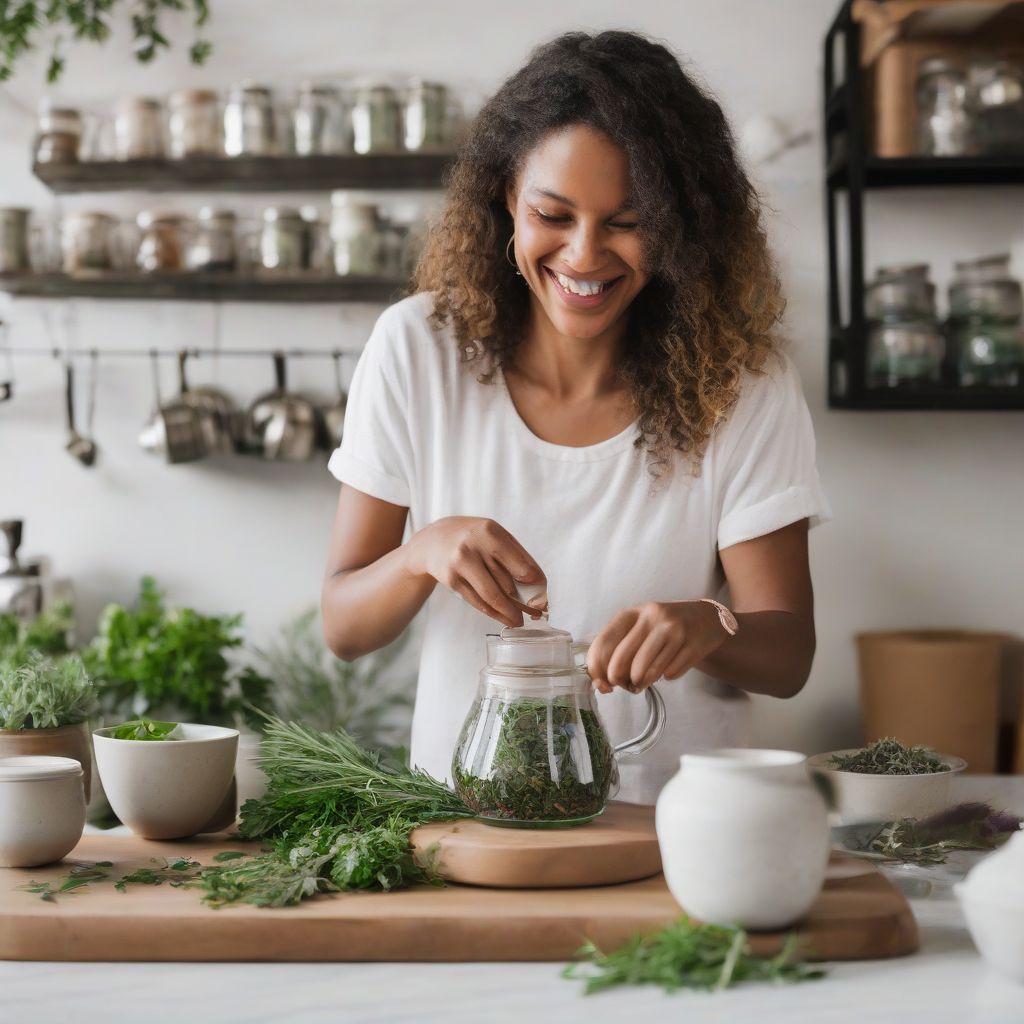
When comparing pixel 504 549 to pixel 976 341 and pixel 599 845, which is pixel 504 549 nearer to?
pixel 599 845

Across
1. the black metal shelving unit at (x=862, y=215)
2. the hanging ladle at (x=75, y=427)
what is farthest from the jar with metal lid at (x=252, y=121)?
the black metal shelving unit at (x=862, y=215)

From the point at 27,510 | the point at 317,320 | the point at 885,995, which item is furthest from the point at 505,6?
the point at 885,995

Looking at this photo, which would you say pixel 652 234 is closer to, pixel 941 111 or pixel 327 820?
pixel 327 820

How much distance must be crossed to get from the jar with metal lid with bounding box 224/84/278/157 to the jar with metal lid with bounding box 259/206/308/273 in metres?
0.13

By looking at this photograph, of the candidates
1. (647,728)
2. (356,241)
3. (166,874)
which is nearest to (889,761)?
(647,728)

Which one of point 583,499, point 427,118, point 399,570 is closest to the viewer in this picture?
point 399,570

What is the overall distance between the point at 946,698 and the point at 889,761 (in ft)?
4.49

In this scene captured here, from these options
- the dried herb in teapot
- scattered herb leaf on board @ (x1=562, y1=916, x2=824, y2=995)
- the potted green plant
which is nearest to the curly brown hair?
the dried herb in teapot

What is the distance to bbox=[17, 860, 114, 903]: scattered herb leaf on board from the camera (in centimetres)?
94

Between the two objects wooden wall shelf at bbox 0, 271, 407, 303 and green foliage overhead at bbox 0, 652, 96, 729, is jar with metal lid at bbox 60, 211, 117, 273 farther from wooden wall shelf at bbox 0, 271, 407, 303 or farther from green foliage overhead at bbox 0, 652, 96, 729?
green foliage overhead at bbox 0, 652, 96, 729

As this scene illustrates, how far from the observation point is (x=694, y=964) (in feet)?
2.67

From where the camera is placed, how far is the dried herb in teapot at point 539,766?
100 cm

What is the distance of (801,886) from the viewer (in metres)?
0.84

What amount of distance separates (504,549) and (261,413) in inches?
66.6
